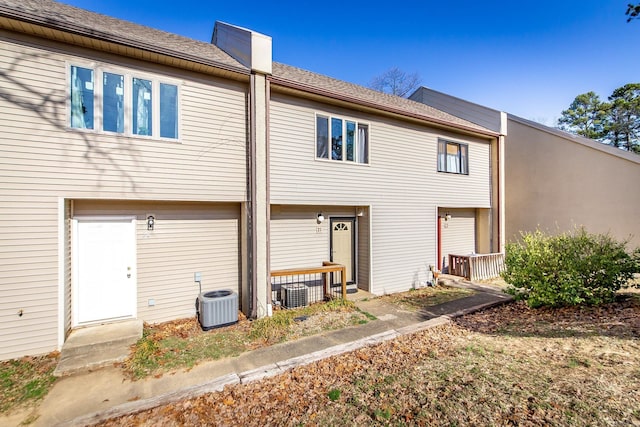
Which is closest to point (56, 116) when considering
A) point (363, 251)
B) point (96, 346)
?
point (96, 346)

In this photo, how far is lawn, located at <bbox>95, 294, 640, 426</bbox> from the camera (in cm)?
316

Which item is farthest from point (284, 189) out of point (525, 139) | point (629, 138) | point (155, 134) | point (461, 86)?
point (629, 138)

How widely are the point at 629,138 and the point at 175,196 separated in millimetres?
32301

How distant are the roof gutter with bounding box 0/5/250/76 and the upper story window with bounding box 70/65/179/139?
0.58 m

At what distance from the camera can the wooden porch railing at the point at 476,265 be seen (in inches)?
413

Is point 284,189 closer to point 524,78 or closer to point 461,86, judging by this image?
point 524,78

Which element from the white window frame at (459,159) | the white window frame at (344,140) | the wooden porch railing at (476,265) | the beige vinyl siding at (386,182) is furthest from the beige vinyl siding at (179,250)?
the wooden porch railing at (476,265)

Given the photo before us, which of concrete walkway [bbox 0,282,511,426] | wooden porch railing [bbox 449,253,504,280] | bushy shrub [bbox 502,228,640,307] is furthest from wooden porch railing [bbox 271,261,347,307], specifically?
wooden porch railing [bbox 449,253,504,280]

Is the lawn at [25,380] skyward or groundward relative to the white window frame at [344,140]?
groundward

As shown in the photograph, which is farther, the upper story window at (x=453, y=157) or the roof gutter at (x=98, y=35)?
the upper story window at (x=453, y=157)

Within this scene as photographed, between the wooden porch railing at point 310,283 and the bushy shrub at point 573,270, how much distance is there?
4296mm

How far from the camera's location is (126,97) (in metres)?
5.75

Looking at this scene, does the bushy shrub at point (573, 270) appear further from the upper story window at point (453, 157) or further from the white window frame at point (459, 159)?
the upper story window at point (453, 157)

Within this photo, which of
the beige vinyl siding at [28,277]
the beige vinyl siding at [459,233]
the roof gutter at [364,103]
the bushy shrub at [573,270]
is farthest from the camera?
the beige vinyl siding at [459,233]
